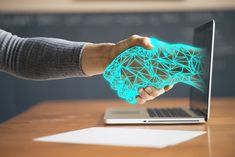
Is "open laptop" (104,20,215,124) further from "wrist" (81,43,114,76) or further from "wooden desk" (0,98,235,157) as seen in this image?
"wrist" (81,43,114,76)

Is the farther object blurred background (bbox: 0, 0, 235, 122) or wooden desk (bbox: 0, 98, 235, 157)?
blurred background (bbox: 0, 0, 235, 122)

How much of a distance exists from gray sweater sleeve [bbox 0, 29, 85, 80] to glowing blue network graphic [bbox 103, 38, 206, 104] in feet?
0.42

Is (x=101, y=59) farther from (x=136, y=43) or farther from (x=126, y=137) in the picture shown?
(x=126, y=137)

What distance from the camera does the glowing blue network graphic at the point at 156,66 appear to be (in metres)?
1.03

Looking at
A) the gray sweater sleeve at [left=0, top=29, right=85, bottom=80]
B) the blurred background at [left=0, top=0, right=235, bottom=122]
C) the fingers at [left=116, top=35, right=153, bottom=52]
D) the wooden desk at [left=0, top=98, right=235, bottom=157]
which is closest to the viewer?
the wooden desk at [left=0, top=98, right=235, bottom=157]

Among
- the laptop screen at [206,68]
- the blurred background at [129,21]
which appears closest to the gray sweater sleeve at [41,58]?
the laptop screen at [206,68]

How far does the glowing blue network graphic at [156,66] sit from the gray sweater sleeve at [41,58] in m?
Answer: 0.13

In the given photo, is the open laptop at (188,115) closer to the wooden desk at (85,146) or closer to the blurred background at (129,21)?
the wooden desk at (85,146)

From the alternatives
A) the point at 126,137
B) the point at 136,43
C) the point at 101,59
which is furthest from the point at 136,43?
the point at 126,137

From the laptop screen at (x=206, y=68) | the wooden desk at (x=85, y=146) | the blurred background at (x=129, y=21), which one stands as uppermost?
the blurred background at (x=129, y=21)

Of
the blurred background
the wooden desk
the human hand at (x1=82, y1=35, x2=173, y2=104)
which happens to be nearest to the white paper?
the wooden desk

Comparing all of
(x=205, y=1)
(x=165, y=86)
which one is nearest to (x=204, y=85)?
(x=165, y=86)

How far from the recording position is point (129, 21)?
7.20ft

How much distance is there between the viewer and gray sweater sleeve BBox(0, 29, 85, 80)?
1119mm
